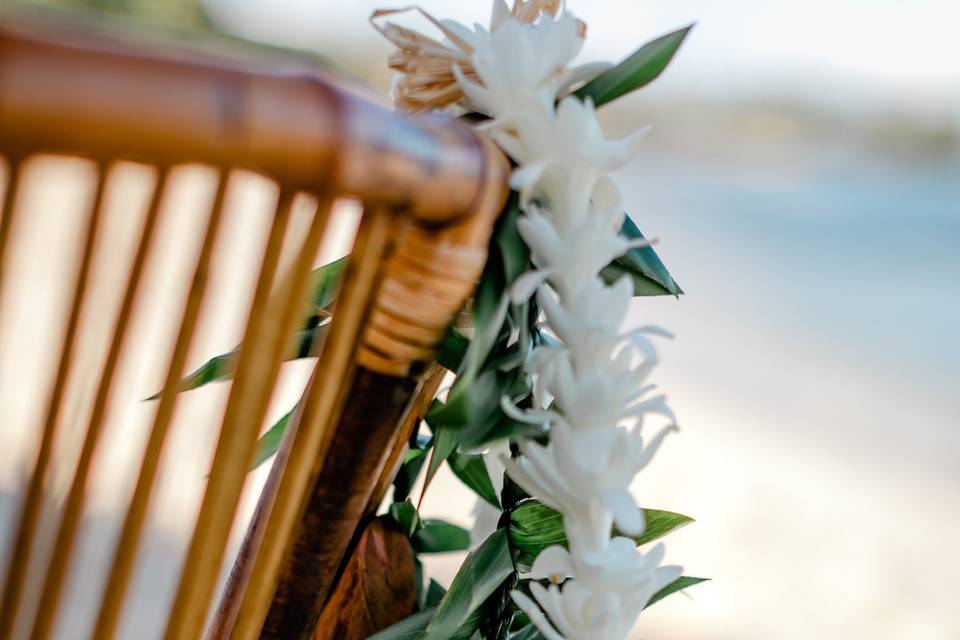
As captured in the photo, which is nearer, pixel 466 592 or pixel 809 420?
pixel 466 592

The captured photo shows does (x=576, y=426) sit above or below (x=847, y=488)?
above

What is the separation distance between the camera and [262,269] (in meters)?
0.26

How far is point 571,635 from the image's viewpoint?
0.35 metres

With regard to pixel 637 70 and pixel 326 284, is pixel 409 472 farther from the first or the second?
pixel 637 70

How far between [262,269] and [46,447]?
0.07 metres

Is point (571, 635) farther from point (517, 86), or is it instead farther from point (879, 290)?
point (879, 290)

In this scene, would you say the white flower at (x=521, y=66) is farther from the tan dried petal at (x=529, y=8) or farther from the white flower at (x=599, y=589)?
the white flower at (x=599, y=589)

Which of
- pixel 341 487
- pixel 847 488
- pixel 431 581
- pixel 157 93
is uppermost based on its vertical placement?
pixel 157 93

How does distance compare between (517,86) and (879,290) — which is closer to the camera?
(517,86)

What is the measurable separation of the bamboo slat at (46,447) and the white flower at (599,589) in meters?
0.17

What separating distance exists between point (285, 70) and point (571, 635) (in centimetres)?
23

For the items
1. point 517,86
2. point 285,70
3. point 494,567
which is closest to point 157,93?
point 285,70

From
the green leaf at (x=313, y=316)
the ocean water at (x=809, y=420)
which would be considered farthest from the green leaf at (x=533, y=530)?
the ocean water at (x=809, y=420)

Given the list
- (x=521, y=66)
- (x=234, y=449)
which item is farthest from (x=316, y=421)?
(x=521, y=66)
